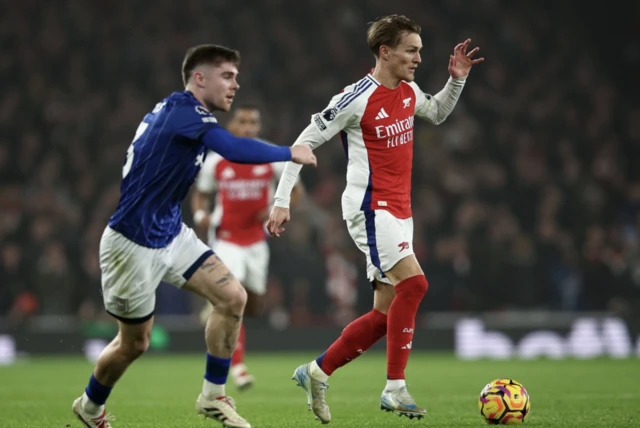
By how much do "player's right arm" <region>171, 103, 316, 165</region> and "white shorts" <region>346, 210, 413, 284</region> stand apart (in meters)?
1.33

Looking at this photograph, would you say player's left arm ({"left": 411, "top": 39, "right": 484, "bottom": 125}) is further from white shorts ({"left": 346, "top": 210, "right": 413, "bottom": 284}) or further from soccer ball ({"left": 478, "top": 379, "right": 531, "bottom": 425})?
soccer ball ({"left": 478, "top": 379, "right": 531, "bottom": 425})

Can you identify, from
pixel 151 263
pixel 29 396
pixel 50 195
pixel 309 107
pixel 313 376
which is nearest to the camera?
pixel 151 263

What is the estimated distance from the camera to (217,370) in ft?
19.7

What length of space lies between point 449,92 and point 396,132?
24.9 inches

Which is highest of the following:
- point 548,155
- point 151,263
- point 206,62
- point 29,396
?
point 548,155

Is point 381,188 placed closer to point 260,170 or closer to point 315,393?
point 315,393

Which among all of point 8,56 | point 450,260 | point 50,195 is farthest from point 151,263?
point 8,56

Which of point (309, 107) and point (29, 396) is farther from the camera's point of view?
point (309, 107)

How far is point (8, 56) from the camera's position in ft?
65.5

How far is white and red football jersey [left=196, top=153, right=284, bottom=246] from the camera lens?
1079 cm

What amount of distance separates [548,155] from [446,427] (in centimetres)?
1271

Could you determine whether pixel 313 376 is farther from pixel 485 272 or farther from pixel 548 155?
pixel 548 155

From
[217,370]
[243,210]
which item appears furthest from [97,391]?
[243,210]

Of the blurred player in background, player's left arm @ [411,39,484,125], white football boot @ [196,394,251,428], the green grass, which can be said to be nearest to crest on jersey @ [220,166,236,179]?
the blurred player in background
